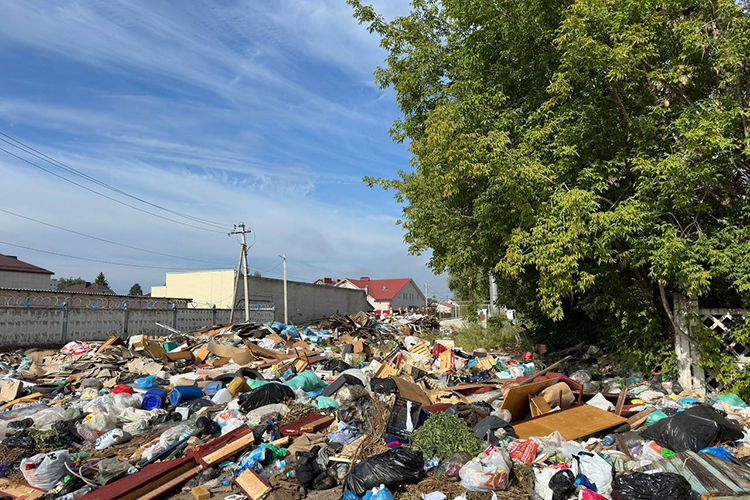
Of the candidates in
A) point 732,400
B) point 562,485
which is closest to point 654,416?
point 732,400

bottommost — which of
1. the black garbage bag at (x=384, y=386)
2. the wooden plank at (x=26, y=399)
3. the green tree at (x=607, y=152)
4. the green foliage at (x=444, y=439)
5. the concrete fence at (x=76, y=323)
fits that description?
the green foliage at (x=444, y=439)

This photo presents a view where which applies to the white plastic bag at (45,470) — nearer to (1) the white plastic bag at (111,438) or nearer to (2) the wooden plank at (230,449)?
(1) the white plastic bag at (111,438)

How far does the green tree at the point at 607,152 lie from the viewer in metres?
6.55

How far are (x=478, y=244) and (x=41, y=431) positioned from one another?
7586 mm

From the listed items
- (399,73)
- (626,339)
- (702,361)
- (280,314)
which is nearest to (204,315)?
(280,314)

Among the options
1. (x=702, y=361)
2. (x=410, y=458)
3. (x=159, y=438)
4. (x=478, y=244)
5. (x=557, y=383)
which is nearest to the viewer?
(x=410, y=458)

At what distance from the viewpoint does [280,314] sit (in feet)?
110

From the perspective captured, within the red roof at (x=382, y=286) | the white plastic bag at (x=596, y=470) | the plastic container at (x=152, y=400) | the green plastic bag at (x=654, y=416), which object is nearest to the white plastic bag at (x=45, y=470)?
the plastic container at (x=152, y=400)

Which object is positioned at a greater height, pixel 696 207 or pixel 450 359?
pixel 696 207

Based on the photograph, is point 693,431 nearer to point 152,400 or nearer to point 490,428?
point 490,428

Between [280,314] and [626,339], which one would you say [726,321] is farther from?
[280,314]

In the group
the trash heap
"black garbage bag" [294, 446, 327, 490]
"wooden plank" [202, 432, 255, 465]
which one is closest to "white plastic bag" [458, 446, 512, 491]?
the trash heap

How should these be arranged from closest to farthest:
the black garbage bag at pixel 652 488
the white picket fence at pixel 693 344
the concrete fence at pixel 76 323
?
the black garbage bag at pixel 652 488
the white picket fence at pixel 693 344
the concrete fence at pixel 76 323

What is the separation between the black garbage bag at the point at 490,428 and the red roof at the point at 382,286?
172 ft
